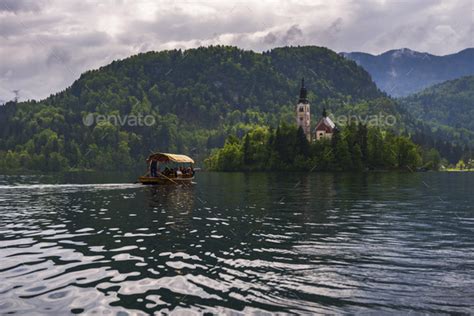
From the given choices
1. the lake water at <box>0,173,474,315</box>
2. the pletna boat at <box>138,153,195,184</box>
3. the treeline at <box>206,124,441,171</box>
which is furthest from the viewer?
the treeline at <box>206,124,441,171</box>

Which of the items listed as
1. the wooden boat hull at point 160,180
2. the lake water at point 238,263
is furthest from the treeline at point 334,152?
the lake water at point 238,263

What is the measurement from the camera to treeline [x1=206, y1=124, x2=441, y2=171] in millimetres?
177625

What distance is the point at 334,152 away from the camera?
7052 inches

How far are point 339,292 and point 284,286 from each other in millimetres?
1996

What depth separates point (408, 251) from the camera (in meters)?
22.8

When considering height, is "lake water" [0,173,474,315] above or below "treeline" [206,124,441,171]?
below

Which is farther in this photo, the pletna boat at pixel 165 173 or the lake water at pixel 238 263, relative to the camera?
the pletna boat at pixel 165 173

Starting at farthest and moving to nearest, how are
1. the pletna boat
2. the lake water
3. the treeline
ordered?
the treeline, the pletna boat, the lake water

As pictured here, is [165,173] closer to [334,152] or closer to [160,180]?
[160,180]

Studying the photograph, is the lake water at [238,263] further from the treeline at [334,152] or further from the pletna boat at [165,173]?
the treeline at [334,152]

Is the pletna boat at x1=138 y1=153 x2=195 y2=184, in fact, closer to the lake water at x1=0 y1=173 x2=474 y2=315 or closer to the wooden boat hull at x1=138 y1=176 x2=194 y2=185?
the wooden boat hull at x1=138 y1=176 x2=194 y2=185

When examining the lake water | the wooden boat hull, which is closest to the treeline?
the wooden boat hull

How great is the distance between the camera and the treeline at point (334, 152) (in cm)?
17762

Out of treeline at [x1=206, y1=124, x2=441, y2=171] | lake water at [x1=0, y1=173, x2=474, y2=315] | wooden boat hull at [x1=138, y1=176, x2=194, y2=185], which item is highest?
treeline at [x1=206, y1=124, x2=441, y2=171]
